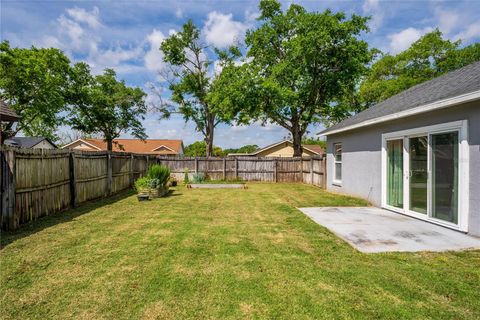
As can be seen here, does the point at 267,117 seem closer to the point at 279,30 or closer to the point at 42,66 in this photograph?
the point at 279,30

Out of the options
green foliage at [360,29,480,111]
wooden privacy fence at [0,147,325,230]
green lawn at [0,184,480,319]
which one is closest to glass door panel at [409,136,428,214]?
green lawn at [0,184,480,319]

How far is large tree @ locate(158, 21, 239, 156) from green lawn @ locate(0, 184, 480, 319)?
20263mm

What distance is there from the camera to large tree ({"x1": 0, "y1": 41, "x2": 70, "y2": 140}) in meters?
20.5

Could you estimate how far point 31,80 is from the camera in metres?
21.7

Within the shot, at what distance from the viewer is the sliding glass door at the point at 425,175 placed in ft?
17.6

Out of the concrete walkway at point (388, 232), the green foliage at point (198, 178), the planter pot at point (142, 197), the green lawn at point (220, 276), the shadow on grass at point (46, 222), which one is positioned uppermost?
the green foliage at point (198, 178)

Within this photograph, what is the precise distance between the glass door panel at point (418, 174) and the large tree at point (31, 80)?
2295 centimetres

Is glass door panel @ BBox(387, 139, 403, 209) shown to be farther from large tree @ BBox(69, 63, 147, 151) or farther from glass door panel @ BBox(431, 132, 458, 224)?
large tree @ BBox(69, 63, 147, 151)

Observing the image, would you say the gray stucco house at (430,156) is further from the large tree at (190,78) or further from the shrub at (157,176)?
the large tree at (190,78)

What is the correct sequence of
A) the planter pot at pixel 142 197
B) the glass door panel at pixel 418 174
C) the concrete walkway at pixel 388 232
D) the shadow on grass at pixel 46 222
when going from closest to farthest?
the concrete walkway at pixel 388 232 → the shadow on grass at pixel 46 222 → the glass door panel at pixel 418 174 → the planter pot at pixel 142 197

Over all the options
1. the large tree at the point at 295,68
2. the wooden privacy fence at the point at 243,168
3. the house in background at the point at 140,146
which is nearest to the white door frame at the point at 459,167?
the wooden privacy fence at the point at 243,168

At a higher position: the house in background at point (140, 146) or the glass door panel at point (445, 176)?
the house in background at point (140, 146)

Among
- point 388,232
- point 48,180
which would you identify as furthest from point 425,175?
point 48,180

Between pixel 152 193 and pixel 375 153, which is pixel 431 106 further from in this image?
pixel 152 193
